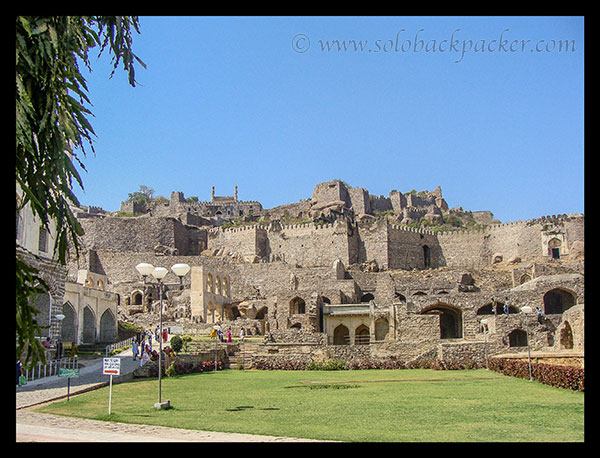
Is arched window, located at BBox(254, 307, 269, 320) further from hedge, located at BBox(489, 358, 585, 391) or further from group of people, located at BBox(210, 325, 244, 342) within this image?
hedge, located at BBox(489, 358, 585, 391)

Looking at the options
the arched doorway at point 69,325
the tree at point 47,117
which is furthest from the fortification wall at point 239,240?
the tree at point 47,117

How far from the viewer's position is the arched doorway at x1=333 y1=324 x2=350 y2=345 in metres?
37.2

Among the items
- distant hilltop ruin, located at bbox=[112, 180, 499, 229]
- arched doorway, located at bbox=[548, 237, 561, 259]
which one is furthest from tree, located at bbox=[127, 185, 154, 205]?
arched doorway, located at bbox=[548, 237, 561, 259]

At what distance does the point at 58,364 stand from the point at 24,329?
17.1 m

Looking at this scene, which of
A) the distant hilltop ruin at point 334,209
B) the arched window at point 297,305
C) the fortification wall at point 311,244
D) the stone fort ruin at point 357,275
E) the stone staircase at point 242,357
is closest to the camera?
the stone staircase at point 242,357

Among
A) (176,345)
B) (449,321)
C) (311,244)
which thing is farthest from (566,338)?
(311,244)

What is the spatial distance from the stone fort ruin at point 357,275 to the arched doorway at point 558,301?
0.10 meters

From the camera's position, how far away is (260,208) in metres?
90.9

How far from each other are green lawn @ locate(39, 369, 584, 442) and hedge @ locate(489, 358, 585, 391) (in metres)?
0.34

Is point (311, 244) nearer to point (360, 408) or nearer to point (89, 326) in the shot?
point (89, 326)

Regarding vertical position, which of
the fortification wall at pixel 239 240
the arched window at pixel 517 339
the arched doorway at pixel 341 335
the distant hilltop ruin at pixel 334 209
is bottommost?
the arched doorway at pixel 341 335

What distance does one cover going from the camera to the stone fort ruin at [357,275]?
28062 millimetres

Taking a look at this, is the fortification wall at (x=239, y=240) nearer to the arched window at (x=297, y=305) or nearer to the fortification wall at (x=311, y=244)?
the fortification wall at (x=311, y=244)
